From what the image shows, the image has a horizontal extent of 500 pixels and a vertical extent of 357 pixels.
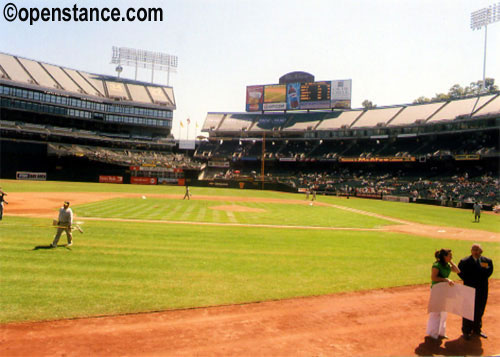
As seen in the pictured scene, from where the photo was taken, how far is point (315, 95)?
80.9m

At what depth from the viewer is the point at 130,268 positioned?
1102cm

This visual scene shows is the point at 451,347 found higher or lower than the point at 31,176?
lower

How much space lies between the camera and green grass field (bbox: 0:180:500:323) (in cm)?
850

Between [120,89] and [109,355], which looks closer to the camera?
[109,355]

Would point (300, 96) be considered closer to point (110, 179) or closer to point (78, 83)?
point (110, 179)

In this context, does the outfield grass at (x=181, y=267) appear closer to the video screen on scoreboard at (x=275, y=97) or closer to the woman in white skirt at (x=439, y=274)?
the woman in white skirt at (x=439, y=274)

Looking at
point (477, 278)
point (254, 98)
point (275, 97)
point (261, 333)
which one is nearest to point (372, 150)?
point (275, 97)

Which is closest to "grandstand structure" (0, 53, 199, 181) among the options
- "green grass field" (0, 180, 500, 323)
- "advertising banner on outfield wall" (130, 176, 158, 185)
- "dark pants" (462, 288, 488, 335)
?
"advertising banner on outfield wall" (130, 176, 158, 185)

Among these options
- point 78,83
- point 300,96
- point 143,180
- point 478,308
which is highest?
point 300,96

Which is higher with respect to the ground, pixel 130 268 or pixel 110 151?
pixel 110 151

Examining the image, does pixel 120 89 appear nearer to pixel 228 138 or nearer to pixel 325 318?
pixel 228 138

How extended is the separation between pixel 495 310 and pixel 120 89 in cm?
9263

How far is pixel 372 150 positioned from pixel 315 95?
20.6m

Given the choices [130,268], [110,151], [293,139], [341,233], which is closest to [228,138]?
[293,139]
